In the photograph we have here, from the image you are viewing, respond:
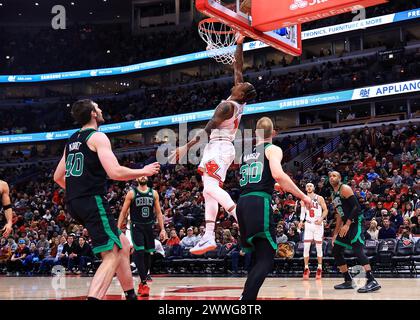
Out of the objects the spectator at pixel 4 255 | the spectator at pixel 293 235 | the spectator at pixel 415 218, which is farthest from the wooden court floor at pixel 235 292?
the spectator at pixel 4 255

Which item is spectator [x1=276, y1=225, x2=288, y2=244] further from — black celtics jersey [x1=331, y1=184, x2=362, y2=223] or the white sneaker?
the white sneaker

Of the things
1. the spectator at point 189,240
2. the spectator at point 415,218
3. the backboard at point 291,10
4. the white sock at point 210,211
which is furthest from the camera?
the spectator at point 189,240

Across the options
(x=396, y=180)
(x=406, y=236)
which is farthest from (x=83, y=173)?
(x=396, y=180)

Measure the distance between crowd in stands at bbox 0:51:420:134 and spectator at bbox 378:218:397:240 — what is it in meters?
12.7

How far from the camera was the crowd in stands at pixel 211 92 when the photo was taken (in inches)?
1000

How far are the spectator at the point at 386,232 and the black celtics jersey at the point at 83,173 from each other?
10.2m

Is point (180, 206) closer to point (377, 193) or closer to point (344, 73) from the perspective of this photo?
point (377, 193)

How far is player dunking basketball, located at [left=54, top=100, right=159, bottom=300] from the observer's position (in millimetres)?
4680

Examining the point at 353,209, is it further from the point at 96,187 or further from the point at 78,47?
the point at 78,47

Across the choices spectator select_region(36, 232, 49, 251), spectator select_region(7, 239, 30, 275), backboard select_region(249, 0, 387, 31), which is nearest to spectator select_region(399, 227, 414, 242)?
backboard select_region(249, 0, 387, 31)

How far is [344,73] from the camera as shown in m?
27.2

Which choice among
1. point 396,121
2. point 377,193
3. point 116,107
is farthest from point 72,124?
point 377,193

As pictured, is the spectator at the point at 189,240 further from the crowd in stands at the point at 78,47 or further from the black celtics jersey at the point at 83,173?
the crowd in stands at the point at 78,47

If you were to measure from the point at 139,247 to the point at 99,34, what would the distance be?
1320 inches
